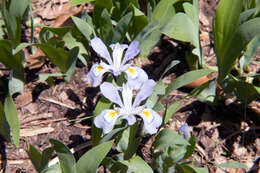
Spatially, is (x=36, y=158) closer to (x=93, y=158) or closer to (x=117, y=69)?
(x=93, y=158)

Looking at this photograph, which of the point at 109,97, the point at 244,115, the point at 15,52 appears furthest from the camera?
the point at 244,115

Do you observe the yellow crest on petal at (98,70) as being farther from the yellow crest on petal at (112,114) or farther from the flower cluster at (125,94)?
the yellow crest on petal at (112,114)

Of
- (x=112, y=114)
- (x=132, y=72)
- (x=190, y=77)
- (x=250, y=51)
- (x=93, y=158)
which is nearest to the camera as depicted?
(x=93, y=158)

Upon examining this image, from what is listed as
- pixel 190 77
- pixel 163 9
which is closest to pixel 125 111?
pixel 190 77

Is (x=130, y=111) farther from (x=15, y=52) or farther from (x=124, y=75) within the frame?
(x=15, y=52)

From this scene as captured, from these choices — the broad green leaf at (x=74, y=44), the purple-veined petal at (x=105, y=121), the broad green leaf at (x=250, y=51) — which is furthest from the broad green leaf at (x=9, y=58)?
the broad green leaf at (x=250, y=51)

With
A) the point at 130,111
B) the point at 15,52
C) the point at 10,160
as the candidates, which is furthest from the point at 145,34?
the point at 10,160

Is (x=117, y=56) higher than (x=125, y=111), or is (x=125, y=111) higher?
(x=117, y=56)
